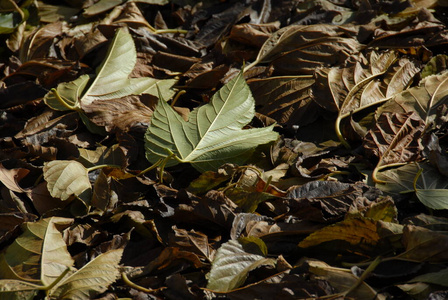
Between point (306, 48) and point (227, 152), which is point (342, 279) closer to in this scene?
point (227, 152)

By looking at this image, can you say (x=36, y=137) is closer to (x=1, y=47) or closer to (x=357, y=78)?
(x=1, y=47)

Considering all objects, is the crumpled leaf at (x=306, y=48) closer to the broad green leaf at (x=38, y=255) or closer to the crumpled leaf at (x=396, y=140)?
the crumpled leaf at (x=396, y=140)

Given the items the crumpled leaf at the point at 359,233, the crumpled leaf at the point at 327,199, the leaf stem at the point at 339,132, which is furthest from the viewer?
the leaf stem at the point at 339,132

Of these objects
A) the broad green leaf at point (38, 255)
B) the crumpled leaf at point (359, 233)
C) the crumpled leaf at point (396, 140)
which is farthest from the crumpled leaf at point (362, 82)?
the broad green leaf at point (38, 255)

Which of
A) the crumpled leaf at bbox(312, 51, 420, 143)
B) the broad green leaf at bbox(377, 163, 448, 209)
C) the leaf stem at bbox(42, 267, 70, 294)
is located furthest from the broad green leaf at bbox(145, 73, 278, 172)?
the leaf stem at bbox(42, 267, 70, 294)

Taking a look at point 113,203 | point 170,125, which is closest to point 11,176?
point 113,203
